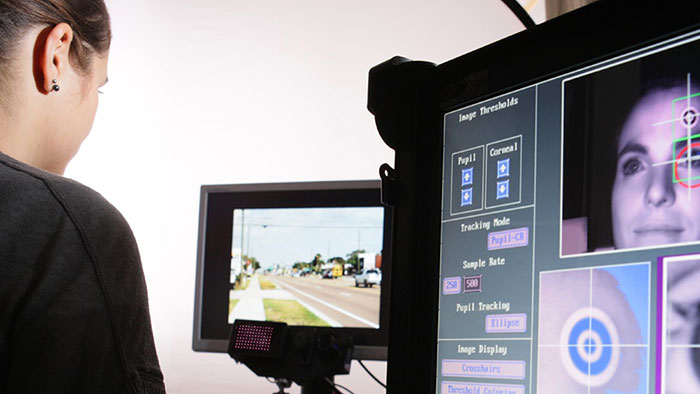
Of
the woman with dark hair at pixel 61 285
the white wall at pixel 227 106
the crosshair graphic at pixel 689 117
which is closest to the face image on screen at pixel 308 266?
the white wall at pixel 227 106

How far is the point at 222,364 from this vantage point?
9.61ft

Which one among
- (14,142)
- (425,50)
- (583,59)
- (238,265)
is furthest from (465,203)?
(425,50)

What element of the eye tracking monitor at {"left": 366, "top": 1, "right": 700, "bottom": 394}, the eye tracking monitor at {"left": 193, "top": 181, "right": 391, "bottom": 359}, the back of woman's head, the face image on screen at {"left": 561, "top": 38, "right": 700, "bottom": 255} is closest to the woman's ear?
the back of woman's head

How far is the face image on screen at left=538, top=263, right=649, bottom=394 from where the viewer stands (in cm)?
46

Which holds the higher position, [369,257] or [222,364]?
[369,257]

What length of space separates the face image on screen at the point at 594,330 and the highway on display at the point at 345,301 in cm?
139

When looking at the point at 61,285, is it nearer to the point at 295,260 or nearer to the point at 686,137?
the point at 686,137

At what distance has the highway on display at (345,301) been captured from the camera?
191 cm

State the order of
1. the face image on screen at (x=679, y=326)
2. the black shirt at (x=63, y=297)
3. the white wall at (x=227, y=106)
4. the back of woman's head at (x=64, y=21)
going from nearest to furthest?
the face image on screen at (x=679, y=326) < the black shirt at (x=63, y=297) < the back of woman's head at (x=64, y=21) < the white wall at (x=227, y=106)

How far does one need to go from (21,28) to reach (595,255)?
0.63 m

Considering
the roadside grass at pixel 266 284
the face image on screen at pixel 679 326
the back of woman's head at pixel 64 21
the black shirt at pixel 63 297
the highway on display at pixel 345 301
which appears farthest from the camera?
the roadside grass at pixel 266 284

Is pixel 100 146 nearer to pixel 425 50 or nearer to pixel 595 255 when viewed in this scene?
pixel 425 50

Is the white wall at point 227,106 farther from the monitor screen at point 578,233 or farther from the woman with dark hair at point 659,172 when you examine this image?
the woman with dark hair at point 659,172

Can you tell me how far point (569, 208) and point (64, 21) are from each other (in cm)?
61
